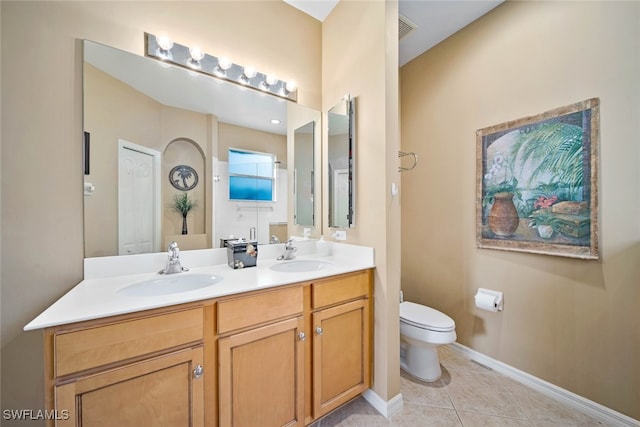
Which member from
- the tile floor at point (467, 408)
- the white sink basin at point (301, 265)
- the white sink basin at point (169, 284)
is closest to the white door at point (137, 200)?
the white sink basin at point (169, 284)

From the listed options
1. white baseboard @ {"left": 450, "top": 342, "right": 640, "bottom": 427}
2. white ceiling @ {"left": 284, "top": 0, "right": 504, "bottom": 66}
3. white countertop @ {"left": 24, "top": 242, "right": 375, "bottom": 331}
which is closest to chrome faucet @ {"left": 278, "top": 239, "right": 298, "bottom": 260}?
white countertop @ {"left": 24, "top": 242, "right": 375, "bottom": 331}

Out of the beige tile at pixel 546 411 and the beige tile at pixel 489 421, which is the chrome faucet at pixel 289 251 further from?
the beige tile at pixel 546 411

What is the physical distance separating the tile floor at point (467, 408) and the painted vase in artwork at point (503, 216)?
1114 mm

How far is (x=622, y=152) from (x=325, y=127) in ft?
6.09

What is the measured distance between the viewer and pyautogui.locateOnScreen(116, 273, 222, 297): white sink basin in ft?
3.84

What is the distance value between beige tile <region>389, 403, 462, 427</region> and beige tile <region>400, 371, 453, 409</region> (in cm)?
4

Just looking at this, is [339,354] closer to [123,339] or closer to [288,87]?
[123,339]

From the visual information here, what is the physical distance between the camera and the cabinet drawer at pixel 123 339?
2.52 feet

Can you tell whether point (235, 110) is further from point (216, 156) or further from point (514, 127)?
point (514, 127)

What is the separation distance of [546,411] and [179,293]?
90.6 inches

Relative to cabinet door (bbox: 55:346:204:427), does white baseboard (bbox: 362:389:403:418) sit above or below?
below

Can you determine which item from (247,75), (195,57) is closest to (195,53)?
(195,57)

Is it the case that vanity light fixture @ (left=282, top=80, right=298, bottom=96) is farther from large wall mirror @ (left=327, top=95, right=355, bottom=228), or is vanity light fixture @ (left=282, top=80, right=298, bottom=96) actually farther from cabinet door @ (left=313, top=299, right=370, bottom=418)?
cabinet door @ (left=313, top=299, right=370, bottom=418)

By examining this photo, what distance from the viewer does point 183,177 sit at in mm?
1486
